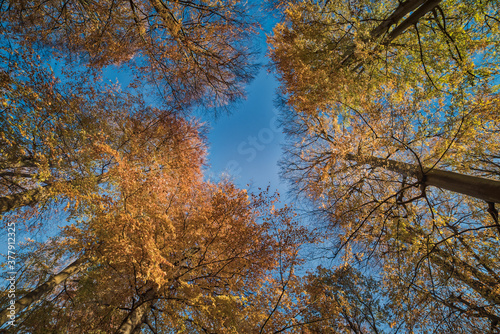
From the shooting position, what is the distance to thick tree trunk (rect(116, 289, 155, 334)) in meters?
3.49

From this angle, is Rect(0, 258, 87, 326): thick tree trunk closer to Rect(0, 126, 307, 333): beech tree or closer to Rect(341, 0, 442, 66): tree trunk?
Rect(0, 126, 307, 333): beech tree

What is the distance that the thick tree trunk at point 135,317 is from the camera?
11.4ft

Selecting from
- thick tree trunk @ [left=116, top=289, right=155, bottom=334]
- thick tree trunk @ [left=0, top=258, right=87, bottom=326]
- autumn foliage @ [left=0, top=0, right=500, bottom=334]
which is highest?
autumn foliage @ [left=0, top=0, right=500, bottom=334]

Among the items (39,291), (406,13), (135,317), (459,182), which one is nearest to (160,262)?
(135,317)

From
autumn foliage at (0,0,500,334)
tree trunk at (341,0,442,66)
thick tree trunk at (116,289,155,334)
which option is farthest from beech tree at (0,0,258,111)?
thick tree trunk at (116,289,155,334)

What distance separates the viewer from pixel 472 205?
A: 5.13m

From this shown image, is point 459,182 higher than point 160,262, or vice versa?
Answer: point 459,182

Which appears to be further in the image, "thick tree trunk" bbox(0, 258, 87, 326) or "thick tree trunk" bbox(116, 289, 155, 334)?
"thick tree trunk" bbox(0, 258, 87, 326)

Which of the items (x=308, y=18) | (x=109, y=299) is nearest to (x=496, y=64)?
(x=308, y=18)

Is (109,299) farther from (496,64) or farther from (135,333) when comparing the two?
(496,64)

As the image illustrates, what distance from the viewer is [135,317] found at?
371cm

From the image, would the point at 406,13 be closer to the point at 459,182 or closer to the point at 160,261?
the point at 459,182

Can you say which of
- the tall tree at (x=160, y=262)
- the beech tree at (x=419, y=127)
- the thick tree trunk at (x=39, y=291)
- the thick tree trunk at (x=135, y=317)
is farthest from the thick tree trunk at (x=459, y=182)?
the thick tree trunk at (x=39, y=291)

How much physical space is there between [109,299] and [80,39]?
704 centimetres
